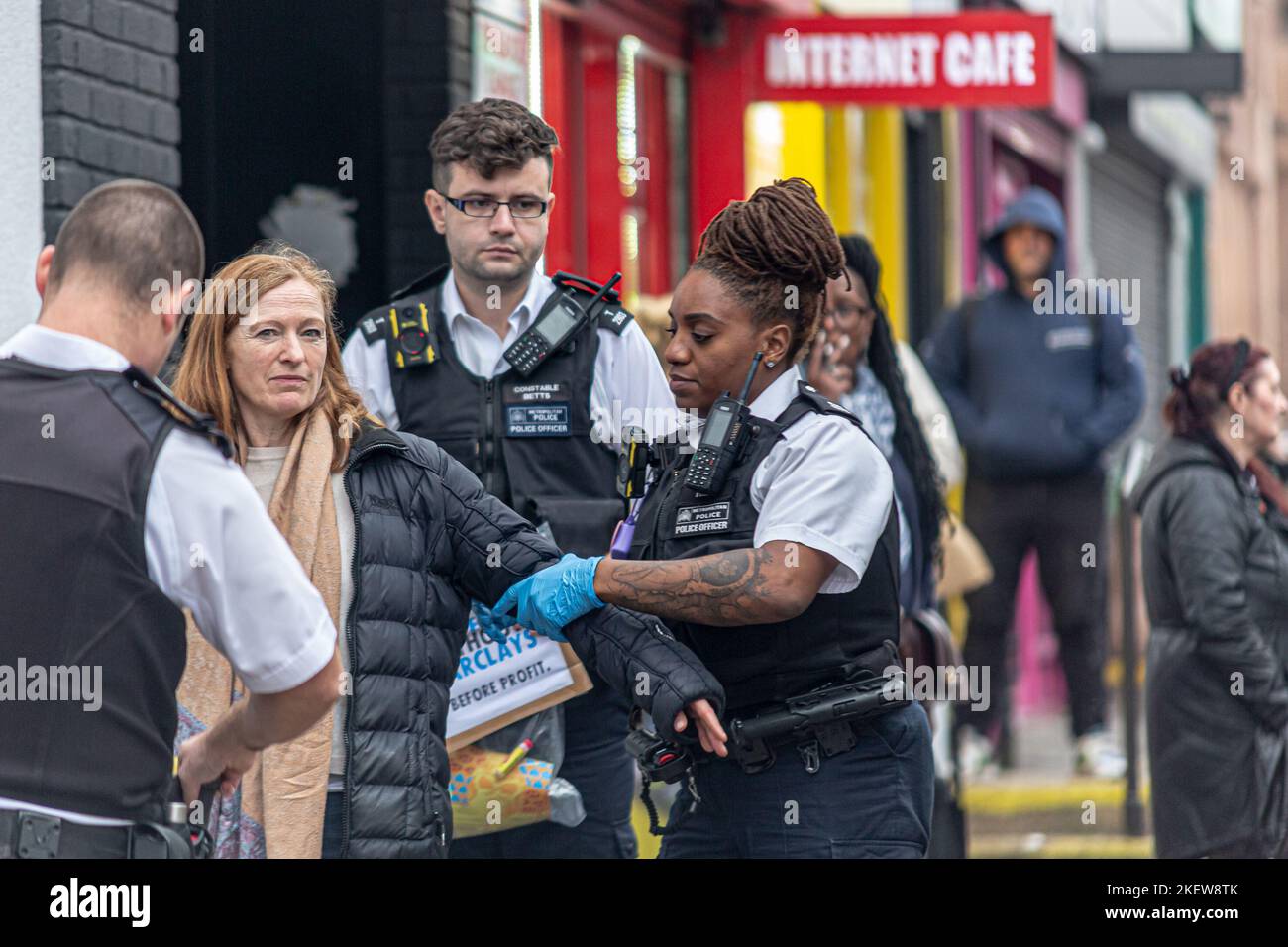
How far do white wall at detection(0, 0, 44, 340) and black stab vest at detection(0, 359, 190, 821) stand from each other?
83.3 inches

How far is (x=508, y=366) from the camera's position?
453cm

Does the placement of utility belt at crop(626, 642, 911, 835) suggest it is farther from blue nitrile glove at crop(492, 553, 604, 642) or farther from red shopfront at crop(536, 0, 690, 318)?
red shopfront at crop(536, 0, 690, 318)

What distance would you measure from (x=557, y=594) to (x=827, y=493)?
1.83 ft

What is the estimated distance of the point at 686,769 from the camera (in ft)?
12.6

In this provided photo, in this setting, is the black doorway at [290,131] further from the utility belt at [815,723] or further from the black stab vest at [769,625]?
the utility belt at [815,723]

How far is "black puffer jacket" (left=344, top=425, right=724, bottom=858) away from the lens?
3627 millimetres

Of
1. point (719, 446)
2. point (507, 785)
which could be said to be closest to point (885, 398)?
point (507, 785)

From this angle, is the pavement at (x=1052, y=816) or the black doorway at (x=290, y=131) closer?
the black doorway at (x=290, y=131)

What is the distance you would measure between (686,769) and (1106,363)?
5323 millimetres

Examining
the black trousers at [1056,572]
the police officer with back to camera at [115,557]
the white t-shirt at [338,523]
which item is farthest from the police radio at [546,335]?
the black trousers at [1056,572]

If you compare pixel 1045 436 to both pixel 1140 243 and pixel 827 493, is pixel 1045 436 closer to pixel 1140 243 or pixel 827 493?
pixel 827 493

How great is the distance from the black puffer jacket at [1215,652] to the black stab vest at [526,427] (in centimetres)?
200

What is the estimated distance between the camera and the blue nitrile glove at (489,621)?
→ 398cm
